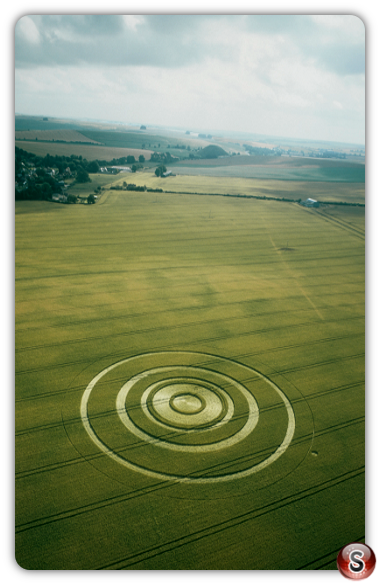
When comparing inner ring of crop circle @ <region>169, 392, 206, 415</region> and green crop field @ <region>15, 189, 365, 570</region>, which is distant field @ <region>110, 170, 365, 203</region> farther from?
inner ring of crop circle @ <region>169, 392, 206, 415</region>

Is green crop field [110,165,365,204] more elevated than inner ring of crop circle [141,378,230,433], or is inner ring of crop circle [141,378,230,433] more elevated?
green crop field [110,165,365,204]

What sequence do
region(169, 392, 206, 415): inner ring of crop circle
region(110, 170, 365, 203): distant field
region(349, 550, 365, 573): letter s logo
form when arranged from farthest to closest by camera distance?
region(110, 170, 365, 203): distant field < region(169, 392, 206, 415): inner ring of crop circle < region(349, 550, 365, 573): letter s logo

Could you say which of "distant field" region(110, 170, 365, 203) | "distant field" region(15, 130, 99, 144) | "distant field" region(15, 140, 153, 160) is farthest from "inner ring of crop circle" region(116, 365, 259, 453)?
"distant field" region(15, 130, 99, 144)

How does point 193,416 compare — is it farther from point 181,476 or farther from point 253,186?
point 253,186

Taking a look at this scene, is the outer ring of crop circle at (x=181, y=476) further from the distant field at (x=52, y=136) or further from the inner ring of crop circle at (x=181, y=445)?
the distant field at (x=52, y=136)

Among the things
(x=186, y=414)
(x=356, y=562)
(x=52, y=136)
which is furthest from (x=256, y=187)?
(x=356, y=562)

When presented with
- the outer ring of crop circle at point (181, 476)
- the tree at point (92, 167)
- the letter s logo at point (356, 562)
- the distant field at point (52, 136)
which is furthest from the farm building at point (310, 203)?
the distant field at point (52, 136)
